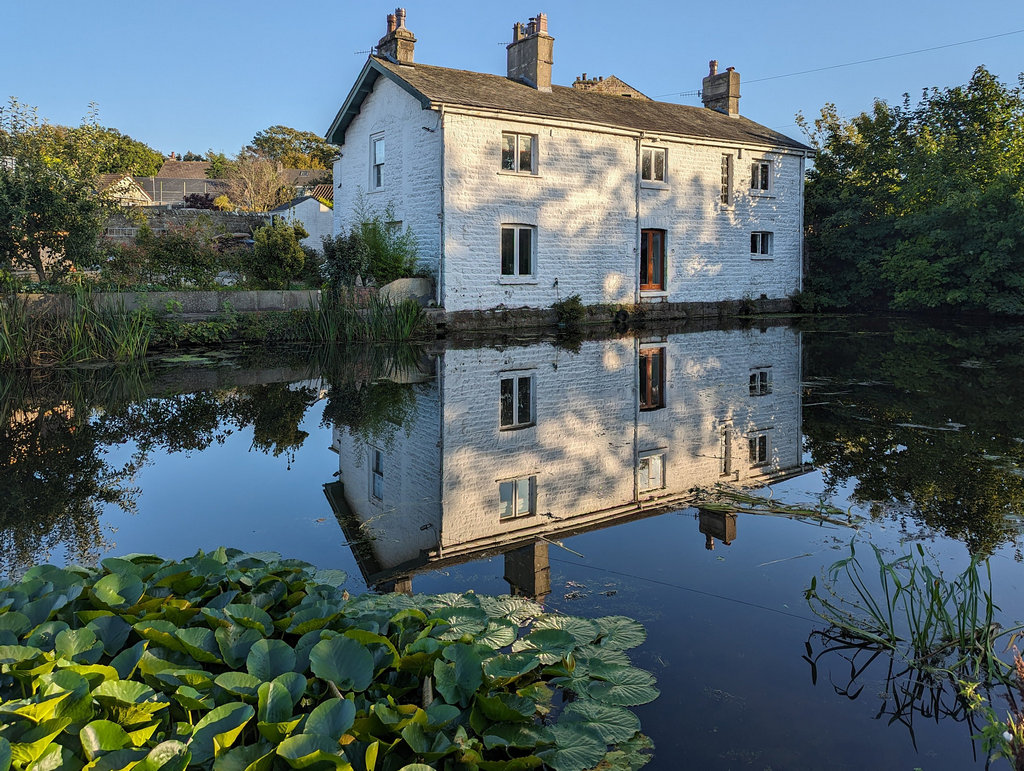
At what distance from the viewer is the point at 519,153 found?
61.8 ft

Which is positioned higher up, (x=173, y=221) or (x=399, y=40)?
(x=399, y=40)

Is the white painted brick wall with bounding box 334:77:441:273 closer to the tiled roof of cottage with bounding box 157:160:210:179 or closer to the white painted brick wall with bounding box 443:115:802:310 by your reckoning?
the white painted brick wall with bounding box 443:115:802:310

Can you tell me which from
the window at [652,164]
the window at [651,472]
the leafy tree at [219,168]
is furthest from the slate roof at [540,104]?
the leafy tree at [219,168]

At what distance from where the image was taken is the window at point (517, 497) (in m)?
4.96

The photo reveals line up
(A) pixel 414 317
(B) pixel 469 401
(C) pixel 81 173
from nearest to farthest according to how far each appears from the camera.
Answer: (B) pixel 469 401, (C) pixel 81 173, (A) pixel 414 317

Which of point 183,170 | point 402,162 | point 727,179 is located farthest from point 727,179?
point 183,170

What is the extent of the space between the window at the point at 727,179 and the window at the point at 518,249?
752 centimetres

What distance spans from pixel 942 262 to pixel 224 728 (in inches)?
944

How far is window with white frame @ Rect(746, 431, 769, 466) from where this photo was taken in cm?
629

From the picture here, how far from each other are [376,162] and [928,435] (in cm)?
1624

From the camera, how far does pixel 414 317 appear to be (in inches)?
632

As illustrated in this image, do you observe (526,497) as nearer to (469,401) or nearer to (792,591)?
(792,591)

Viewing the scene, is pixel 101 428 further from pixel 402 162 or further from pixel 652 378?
pixel 402 162

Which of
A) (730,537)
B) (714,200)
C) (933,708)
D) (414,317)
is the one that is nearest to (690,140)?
(714,200)
